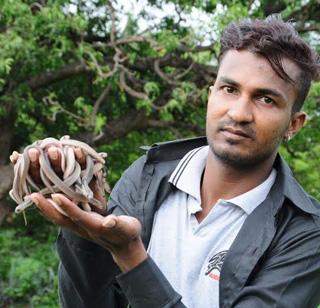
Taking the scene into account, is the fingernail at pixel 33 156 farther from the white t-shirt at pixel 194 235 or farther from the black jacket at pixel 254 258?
the white t-shirt at pixel 194 235

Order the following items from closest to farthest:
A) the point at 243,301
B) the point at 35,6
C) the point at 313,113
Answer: the point at 243,301 → the point at 35,6 → the point at 313,113

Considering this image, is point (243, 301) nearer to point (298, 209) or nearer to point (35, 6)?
point (298, 209)

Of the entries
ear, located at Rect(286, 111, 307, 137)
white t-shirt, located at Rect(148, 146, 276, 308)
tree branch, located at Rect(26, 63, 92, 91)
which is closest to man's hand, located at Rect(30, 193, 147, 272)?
white t-shirt, located at Rect(148, 146, 276, 308)

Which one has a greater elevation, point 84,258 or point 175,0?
point 175,0

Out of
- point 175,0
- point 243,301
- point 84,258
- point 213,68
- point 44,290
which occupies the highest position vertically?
point 175,0

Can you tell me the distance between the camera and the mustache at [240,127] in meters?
2.40

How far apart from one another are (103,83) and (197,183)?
615 centimetres

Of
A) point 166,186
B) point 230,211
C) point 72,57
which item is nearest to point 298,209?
point 230,211

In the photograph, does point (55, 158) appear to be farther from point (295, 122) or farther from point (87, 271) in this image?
point (295, 122)

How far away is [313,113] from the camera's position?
29.8 feet

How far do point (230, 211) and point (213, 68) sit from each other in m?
6.01

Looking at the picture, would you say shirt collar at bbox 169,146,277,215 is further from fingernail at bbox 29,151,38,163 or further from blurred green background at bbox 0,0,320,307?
blurred green background at bbox 0,0,320,307

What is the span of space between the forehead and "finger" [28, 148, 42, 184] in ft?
2.19

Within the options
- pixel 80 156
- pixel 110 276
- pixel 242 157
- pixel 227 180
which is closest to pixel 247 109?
pixel 242 157
